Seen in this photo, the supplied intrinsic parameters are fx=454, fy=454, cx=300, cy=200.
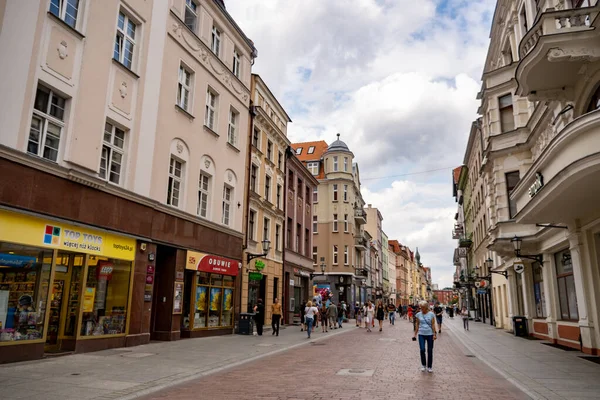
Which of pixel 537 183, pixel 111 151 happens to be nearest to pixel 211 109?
pixel 111 151

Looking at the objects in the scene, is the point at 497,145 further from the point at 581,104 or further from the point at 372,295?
the point at 372,295

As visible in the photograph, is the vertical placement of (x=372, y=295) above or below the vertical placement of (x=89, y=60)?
below

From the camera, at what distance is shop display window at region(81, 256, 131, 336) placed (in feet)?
42.7

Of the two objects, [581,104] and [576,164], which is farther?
[581,104]

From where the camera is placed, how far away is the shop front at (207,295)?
18422 mm

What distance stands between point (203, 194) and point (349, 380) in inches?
499

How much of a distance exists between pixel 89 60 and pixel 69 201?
4.23m

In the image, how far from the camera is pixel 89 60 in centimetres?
1317

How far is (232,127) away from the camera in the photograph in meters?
23.3

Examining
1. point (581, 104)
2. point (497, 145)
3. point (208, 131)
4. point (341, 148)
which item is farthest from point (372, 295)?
point (581, 104)

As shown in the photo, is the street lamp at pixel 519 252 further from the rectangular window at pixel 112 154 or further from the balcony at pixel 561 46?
the rectangular window at pixel 112 154

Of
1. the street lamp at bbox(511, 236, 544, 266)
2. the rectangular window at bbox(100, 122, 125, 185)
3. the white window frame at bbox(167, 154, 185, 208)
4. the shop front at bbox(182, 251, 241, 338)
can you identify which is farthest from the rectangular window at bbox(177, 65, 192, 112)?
the street lamp at bbox(511, 236, 544, 266)

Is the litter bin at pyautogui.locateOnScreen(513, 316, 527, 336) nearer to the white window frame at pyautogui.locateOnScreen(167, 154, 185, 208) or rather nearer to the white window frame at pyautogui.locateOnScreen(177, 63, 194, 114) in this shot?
the white window frame at pyautogui.locateOnScreen(167, 154, 185, 208)

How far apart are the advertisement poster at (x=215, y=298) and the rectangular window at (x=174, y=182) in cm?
466
